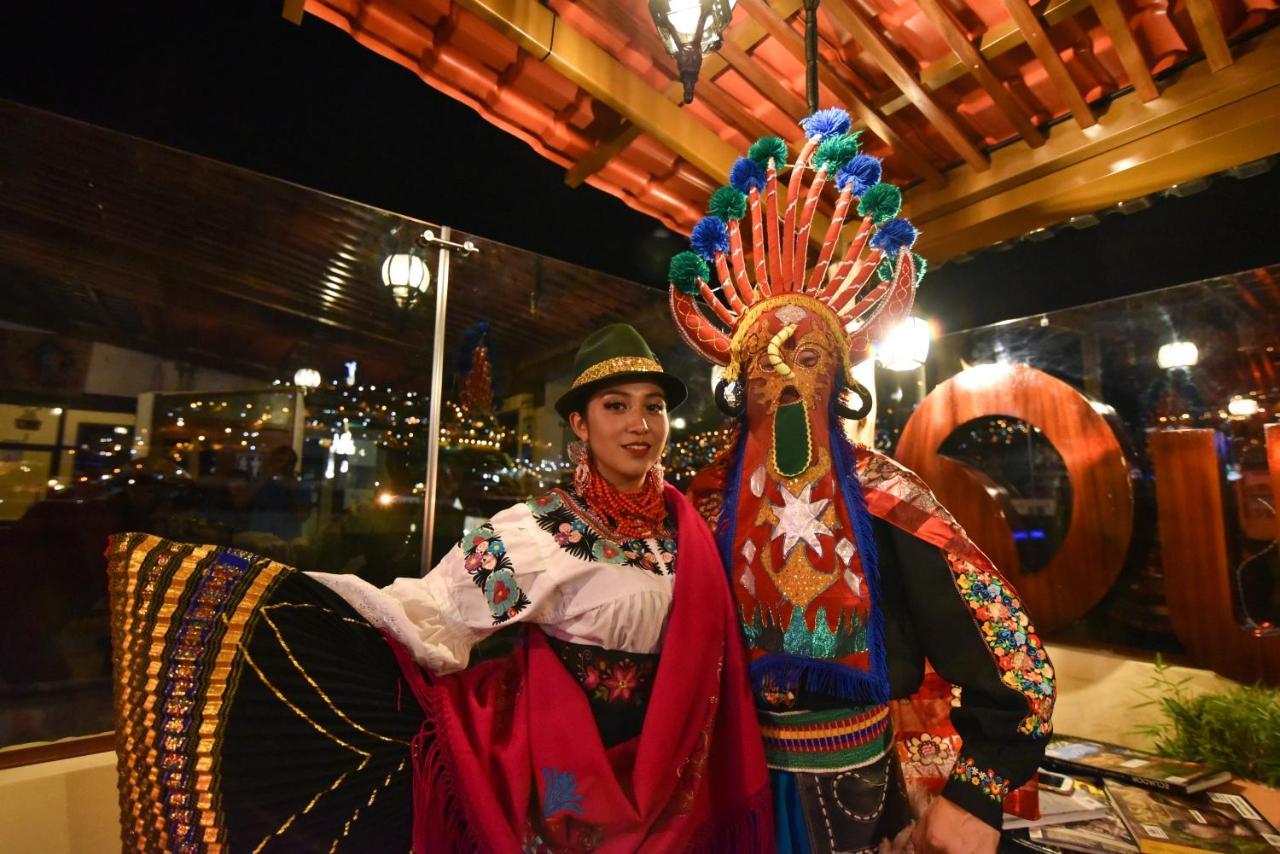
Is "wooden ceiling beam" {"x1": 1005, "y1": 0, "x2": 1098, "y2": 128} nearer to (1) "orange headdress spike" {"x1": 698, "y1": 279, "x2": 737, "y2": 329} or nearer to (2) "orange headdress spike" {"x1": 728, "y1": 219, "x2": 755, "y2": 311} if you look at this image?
(2) "orange headdress spike" {"x1": 728, "y1": 219, "x2": 755, "y2": 311}

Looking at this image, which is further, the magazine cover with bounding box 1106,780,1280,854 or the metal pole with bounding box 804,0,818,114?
the metal pole with bounding box 804,0,818,114

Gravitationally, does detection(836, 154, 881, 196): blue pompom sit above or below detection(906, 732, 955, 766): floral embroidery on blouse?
above

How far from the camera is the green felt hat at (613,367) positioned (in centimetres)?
156

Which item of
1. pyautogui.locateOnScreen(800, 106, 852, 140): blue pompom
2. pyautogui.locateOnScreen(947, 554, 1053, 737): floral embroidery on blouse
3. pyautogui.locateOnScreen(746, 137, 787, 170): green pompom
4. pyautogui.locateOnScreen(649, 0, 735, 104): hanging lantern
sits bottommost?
pyautogui.locateOnScreen(947, 554, 1053, 737): floral embroidery on blouse

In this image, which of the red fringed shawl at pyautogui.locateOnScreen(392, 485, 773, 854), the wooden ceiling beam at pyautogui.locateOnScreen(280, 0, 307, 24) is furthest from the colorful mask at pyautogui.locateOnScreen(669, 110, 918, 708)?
the wooden ceiling beam at pyautogui.locateOnScreen(280, 0, 307, 24)

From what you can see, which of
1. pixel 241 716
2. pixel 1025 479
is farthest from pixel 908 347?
pixel 241 716

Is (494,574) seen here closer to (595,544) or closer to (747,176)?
(595,544)

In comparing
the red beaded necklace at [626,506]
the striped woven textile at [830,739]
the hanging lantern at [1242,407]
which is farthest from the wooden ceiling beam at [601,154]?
the hanging lantern at [1242,407]

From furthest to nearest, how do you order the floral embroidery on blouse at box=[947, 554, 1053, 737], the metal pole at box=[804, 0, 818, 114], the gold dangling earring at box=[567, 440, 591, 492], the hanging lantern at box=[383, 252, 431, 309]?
1. the hanging lantern at box=[383, 252, 431, 309]
2. the metal pole at box=[804, 0, 818, 114]
3. the gold dangling earring at box=[567, 440, 591, 492]
4. the floral embroidery on blouse at box=[947, 554, 1053, 737]

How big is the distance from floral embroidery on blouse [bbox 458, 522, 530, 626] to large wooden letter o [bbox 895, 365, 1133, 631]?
2.87m

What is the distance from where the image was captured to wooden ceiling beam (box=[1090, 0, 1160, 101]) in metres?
2.02

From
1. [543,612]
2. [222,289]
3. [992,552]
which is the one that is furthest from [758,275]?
[992,552]

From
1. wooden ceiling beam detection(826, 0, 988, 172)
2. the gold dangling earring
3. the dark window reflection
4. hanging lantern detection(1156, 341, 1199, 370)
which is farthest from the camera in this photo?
the dark window reflection

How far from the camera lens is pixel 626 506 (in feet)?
5.06
